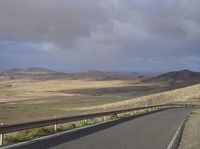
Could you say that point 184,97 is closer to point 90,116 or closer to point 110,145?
point 90,116

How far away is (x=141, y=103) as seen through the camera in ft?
347

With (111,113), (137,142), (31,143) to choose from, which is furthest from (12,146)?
(111,113)

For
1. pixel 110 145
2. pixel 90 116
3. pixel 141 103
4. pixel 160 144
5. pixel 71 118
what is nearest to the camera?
pixel 110 145

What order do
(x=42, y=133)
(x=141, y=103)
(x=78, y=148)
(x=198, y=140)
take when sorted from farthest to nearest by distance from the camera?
(x=141, y=103), (x=42, y=133), (x=198, y=140), (x=78, y=148)

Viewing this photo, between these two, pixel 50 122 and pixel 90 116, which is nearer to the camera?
pixel 50 122

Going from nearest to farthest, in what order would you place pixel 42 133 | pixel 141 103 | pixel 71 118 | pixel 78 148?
1. pixel 78 148
2. pixel 42 133
3. pixel 71 118
4. pixel 141 103

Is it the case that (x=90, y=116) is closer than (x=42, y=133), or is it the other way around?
(x=42, y=133)

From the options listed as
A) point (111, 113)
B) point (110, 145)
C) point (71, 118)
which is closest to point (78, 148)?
point (110, 145)

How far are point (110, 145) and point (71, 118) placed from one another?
1163 centimetres

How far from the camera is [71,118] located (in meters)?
29.1

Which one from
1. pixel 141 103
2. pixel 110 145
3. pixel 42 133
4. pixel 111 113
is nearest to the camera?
pixel 110 145

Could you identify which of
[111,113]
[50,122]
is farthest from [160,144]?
[111,113]

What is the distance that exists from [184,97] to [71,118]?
300ft

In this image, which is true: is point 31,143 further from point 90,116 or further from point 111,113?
point 111,113
